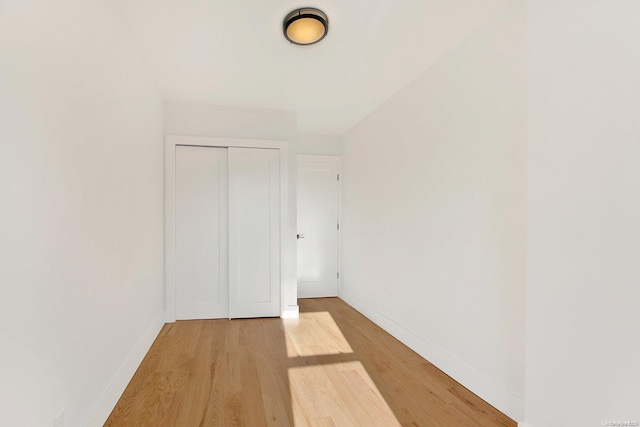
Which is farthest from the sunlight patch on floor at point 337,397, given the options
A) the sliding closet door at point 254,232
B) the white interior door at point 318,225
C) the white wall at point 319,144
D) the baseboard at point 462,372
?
the white wall at point 319,144

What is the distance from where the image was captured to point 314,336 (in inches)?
140

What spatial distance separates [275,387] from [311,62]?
2.63 meters

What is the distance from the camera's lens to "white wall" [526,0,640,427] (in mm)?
1367

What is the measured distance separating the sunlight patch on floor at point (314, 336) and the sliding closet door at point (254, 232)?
0.44 meters

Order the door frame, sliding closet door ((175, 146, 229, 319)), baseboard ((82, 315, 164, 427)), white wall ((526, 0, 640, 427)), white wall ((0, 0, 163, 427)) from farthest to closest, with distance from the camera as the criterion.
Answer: sliding closet door ((175, 146, 229, 319)), the door frame, baseboard ((82, 315, 164, 427)), white wall ((526, 0, 640, 427)), white wall ((0, 0, 163, 427))

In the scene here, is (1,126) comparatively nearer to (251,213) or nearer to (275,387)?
(275,387)

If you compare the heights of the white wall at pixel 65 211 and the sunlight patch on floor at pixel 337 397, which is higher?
the white wall at pixel 65 211

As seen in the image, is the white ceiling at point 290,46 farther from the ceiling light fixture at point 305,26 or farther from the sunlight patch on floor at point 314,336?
the sunlight patch on floor at point 314,336

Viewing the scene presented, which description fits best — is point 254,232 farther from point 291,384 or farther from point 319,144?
point 291,384

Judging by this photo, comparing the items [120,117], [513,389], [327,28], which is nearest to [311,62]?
[327,28]

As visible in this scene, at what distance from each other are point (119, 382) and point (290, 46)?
8.91ft

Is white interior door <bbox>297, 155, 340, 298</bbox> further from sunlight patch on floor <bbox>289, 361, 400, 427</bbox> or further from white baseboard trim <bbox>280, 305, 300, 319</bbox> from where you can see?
sunlight patch on floor <bbox>289, 361, 400, 427</bbox>

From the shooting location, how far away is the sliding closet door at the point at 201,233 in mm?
4098

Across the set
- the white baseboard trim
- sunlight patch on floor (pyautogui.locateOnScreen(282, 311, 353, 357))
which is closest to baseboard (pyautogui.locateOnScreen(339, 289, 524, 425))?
sunlight patch on floor (pyautogui.locateOnScreen(282, 311, 353, 357))
